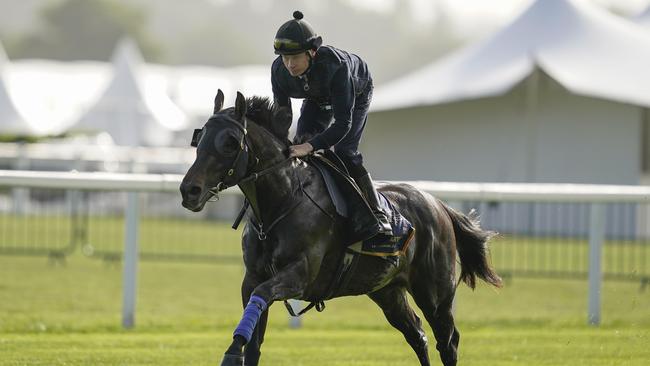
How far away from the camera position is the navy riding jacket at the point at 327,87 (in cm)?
747

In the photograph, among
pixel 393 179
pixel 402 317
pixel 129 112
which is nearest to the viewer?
pixel 402 317

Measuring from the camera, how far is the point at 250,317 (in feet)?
22.4

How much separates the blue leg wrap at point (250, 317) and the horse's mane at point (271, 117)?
3.42ft

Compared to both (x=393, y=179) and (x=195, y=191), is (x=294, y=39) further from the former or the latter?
(x=393, y=179)

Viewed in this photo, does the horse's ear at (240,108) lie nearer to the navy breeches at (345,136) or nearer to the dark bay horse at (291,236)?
the dark bay horse at (291,236)

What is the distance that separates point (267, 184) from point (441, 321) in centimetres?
185

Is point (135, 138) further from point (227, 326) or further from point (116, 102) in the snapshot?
point (227, 326)

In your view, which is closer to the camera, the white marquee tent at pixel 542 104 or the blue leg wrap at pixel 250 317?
the blue leg wrap at pixel 250 317

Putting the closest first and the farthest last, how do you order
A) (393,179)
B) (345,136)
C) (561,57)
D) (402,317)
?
(345,136) < (402,317) < (561,57) < (393,179)

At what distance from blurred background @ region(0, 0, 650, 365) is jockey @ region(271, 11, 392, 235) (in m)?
2.39

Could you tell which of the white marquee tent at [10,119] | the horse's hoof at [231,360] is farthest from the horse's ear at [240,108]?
the white marquee tent at [10,119]

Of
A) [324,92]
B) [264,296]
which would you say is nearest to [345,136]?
[324,92]

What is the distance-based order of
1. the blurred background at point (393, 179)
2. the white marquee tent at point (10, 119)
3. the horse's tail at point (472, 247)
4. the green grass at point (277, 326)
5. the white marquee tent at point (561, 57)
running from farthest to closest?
the white marquee tent at point (10, 119) < the white marquee tent at point (561, 57) < the blurred background at point (393, 179) < the green grass at point (277, 326) < the horse's tail at point (472, 247)

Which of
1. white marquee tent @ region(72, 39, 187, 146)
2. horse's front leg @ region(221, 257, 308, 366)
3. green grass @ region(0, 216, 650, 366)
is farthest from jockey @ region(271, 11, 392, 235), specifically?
white marquee tent @ region(72, 39, 187, 146)
